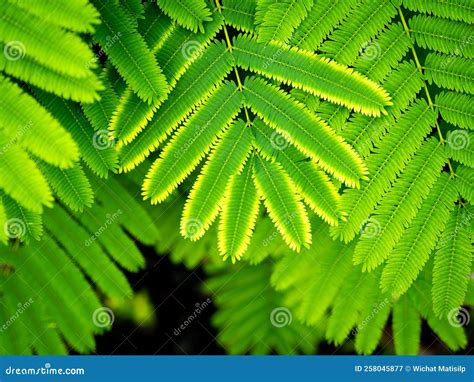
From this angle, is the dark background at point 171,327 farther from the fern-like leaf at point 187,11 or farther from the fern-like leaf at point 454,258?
the fern-like leaf at point 187,11

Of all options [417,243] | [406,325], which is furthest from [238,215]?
[406,325]

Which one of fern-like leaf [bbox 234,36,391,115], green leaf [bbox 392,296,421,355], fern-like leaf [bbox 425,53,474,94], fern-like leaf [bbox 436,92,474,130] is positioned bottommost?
green leaf [bbox 392,296,421,355]

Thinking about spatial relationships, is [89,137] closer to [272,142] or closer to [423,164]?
[272,142]

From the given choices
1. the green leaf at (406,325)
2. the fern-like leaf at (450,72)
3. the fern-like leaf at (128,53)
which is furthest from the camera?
the green leaf at (406,325)

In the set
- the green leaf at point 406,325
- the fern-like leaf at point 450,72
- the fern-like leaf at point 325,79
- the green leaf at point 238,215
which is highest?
the fern-like leaf at point 450,72

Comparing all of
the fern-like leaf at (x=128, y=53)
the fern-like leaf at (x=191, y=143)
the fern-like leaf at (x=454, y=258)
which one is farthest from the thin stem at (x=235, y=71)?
the fern-like leaf at (x=454, y=258)

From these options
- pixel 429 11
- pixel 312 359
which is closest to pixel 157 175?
pixel 429 11

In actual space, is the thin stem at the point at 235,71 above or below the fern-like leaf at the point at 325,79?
below

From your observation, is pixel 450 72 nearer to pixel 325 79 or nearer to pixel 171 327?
pixel 325 79

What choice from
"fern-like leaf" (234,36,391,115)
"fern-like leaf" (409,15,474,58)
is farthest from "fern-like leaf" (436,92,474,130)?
"fern-like leaf" (234,36,391,115)

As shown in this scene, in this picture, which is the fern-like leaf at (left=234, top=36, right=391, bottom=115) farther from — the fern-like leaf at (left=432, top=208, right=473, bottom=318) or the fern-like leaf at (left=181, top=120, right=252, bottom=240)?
the fern-like leaf at (left=432, top=208, right=473, bottom=318)

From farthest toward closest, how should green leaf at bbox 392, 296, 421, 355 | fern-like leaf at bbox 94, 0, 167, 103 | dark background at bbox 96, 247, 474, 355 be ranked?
dark background at bbox 96, 247, 474, 355, green leaf at bbox 392, 296, 421, 355, fern-like leaf at bbox 94, 0, 167, 103

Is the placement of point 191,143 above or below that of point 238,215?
above

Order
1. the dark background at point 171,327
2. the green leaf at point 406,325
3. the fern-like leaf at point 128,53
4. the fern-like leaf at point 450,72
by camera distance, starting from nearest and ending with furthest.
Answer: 1. the fern-like leaf at point 128,53
2. the fern-like leaf at point 450,72
3. the green leaf at point 406,325
4. the dark background at point 171,327
